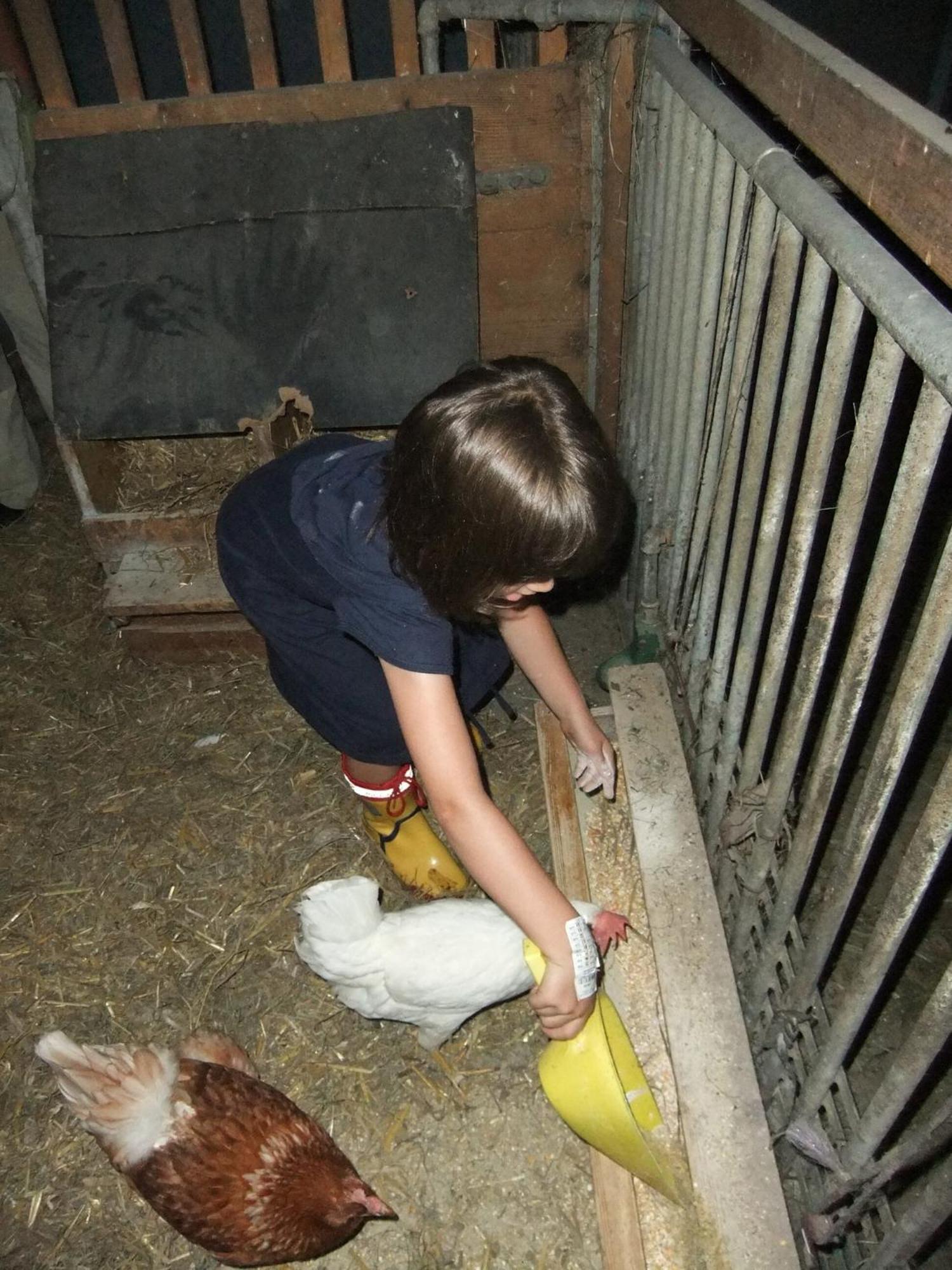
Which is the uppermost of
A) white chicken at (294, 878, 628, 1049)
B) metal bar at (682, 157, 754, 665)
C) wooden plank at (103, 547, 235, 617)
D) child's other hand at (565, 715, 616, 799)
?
metal bar at (682, 157, 754, 665)

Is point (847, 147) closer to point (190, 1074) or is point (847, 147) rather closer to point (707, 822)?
point (707, 822)

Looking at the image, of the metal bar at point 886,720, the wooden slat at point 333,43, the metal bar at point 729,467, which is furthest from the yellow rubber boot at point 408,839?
the wooden slat at point 333,43

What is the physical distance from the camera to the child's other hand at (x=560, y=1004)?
155 cm

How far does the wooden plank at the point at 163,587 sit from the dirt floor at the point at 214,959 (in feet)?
1.13

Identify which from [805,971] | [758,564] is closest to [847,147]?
[758,564]

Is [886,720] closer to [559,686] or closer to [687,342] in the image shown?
[559,686]

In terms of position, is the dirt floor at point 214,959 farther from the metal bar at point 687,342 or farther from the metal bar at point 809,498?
the metal bar at point 809,498

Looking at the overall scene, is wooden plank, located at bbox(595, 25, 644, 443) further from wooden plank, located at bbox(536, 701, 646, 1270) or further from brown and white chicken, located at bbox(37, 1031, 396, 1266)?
brown and white chicken, located at bbox(37, 1031, 396, 1266)

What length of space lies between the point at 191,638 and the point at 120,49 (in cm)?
216

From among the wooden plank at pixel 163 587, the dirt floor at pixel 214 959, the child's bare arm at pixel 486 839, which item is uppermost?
the child's bare arm at pixel 486 839

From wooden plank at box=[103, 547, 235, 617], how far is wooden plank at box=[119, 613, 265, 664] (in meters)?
0.09

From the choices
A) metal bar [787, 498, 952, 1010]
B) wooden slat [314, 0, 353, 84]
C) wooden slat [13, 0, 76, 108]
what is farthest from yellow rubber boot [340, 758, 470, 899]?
wooden slat [13, 0, 76, 108]

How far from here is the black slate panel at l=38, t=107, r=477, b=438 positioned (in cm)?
288

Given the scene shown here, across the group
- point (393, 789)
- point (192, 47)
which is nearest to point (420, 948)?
point (393, 789)
